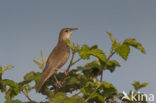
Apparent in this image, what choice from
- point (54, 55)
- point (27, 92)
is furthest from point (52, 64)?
point (27, 92)

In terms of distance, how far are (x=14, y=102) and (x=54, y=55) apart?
302cm

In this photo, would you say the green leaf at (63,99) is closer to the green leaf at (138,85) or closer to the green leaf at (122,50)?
the green leaf at (122,50)

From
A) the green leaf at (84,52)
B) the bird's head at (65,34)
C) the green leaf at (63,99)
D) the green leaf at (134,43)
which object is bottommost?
the green leaf at (63,99)

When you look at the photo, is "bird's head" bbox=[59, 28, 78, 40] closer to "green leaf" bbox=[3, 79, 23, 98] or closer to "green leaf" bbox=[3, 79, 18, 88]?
"green leaf" bbox=[3, 79, 23, 98]

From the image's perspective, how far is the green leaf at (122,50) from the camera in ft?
13.1

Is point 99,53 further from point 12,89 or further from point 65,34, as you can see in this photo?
point 65,34

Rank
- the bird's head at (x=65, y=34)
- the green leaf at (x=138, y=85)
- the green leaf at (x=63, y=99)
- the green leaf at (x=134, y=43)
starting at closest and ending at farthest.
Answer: the green leaf at (x=63, y=99)
the green leaf at (x=134, y=43)
the green leaf at (x=138, y=85)
the bird's head at (x=65, y=34)

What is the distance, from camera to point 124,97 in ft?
13.9

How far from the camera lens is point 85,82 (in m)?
4.07

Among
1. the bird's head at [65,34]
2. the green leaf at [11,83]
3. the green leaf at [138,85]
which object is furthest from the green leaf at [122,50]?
the bird's head at [65,34]

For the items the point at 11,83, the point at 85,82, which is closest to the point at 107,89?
the point at 85,82

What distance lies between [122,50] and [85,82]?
762 millimetres

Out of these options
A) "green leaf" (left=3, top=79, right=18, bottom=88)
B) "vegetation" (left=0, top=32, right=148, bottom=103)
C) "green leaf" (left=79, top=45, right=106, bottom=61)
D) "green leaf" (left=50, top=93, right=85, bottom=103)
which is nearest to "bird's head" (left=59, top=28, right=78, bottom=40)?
"vegetation" (left=0, top=32, right=148, bottom=103)

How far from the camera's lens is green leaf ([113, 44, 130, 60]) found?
3993 millimetres
